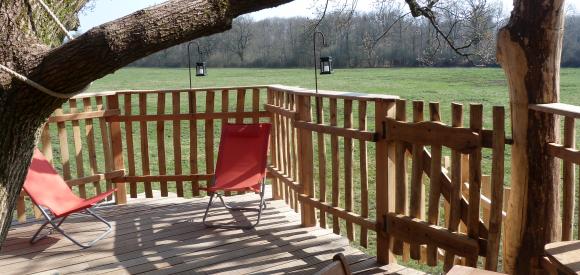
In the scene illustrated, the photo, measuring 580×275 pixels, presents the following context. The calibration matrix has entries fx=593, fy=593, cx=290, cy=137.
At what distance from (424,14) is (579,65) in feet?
67.5

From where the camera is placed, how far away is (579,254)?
8.79 ft

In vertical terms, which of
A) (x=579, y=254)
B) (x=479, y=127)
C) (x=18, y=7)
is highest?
(x=18, y=7)

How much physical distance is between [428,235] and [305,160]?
4.91 feet

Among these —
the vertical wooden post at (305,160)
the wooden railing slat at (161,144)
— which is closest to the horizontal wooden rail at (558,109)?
the vertical wooden post at (305,160)

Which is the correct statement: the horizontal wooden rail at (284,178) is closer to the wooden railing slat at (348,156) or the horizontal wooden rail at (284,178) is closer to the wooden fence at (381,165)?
the wooden fence at (381,165)

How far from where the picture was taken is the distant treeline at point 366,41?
7.20 m

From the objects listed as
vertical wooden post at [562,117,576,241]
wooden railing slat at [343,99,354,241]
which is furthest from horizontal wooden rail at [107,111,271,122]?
vertical wooden post at [562,117,576,241]

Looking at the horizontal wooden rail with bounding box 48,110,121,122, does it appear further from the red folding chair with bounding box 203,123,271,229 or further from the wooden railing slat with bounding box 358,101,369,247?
the wooden railing slat with bounding box 358,101,369,247

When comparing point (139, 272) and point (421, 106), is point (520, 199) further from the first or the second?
point (139, 272)

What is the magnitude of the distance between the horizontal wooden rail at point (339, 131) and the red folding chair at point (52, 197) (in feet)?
5.67

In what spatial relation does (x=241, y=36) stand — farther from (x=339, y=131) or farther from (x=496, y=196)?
(x=496, y=196)

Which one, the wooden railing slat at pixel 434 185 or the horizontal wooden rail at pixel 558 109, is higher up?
the horizontal wooden rail at pixel 558 109

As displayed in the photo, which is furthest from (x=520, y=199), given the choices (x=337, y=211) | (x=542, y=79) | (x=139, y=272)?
(x=139, y=272)

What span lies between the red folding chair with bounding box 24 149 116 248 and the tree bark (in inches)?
87.6
